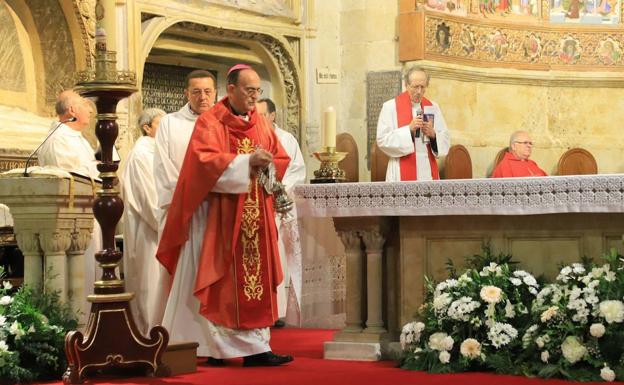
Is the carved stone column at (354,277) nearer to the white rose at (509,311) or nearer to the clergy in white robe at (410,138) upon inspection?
the white rose at (509,311)

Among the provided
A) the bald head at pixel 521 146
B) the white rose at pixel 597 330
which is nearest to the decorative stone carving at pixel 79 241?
the white rose at pixel 597 330

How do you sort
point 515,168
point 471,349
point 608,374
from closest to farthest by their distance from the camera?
point 608,374 < point 471,349 < point 515,168

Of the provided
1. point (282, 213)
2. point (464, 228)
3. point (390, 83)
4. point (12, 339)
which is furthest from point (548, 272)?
point (390, 83)

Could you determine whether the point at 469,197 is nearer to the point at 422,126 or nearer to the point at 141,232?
the point at 141,232

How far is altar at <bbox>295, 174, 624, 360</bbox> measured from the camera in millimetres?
6309

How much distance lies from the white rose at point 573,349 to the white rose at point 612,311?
0.63 ft

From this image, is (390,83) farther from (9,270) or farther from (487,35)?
(9,270)

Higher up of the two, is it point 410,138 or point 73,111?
point 73,111

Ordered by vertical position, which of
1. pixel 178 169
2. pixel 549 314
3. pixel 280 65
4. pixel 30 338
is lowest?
pixel 30 338

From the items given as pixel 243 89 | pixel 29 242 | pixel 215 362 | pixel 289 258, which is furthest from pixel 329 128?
pixel 29 242

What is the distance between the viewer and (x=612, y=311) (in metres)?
5.81

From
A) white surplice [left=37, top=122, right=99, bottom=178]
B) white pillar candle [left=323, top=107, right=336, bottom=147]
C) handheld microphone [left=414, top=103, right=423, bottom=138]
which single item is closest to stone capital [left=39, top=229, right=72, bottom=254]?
white surplice [left=37, top=122, right=99, bottom=178]

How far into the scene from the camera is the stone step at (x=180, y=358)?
20.1ft

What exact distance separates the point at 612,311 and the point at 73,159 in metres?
3.65
